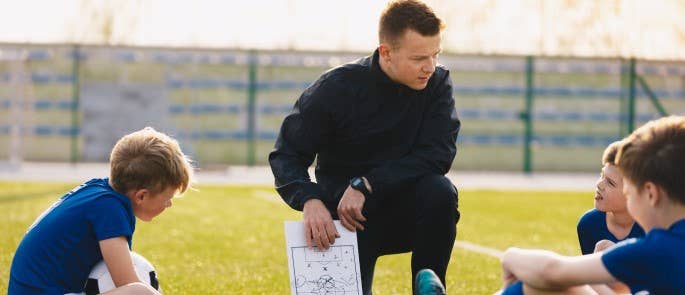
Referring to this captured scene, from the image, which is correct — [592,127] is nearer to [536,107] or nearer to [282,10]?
[536,107]

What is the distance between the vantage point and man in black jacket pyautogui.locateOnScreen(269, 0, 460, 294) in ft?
13.1

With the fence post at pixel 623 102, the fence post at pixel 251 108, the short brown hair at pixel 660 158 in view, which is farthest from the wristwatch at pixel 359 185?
the fence post at pixel 623 102

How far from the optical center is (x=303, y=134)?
13.8 feet

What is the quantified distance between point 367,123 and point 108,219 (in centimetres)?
122

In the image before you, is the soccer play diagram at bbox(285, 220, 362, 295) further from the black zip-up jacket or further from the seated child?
the seated child

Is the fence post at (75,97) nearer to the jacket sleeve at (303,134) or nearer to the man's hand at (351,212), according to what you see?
the jacket sleeve at (303,134)

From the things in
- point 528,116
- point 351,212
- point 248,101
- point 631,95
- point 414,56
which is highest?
point 414,56

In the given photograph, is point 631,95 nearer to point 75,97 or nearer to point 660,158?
point 75,97

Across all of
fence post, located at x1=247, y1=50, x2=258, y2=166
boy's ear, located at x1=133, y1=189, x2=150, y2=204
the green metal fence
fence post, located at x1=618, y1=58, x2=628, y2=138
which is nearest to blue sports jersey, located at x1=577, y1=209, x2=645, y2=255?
boy's ear, located at x1=133, y1=189, x2=150, y2=204

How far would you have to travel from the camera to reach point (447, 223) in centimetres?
401

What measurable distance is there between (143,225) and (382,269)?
323 cm

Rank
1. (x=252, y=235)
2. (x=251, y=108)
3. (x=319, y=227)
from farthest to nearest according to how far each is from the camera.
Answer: (x=251, y=108) < (x=252, y=235) < (x=319, y=227)

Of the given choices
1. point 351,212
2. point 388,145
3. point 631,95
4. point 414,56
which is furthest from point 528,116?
point 351,212

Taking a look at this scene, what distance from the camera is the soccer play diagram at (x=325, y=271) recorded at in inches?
150
